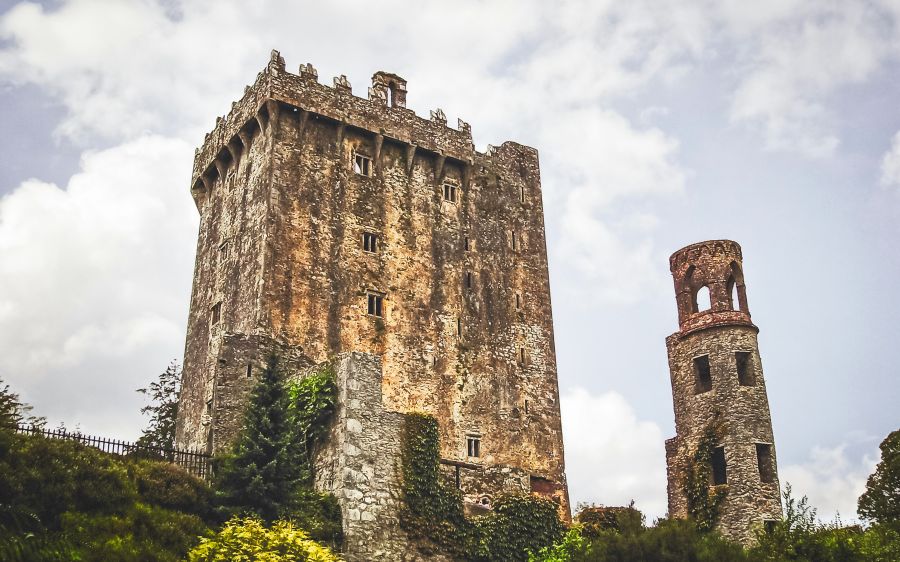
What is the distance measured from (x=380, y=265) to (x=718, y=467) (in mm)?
14402

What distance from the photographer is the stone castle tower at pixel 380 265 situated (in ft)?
118

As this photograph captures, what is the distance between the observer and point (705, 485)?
35.0m

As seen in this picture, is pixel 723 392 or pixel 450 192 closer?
pixel 723 392

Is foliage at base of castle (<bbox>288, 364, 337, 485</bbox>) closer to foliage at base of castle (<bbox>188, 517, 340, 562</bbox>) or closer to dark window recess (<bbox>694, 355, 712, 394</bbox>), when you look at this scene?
foliage at base of castle (<bbox>188, 517, 340, 562</bbox>)

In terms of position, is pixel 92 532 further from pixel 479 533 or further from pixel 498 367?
pixel 498 367

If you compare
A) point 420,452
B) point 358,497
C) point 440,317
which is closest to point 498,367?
point 440,317

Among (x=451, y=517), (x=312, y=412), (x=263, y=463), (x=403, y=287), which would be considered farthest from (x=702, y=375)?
(x=263, y=463)

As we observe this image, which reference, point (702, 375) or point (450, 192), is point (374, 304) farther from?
point (702, 375)

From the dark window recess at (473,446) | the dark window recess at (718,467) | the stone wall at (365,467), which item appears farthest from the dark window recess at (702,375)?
the stone wall at (365,467)

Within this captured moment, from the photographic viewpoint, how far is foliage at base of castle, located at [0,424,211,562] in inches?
829

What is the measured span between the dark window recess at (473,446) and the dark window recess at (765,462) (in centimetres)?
1014

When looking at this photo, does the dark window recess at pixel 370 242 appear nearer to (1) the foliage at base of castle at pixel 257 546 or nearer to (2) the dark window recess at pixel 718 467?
(2) the dark window recess at pixel 718 467

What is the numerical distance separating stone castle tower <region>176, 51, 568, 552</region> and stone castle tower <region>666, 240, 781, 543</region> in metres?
5.38

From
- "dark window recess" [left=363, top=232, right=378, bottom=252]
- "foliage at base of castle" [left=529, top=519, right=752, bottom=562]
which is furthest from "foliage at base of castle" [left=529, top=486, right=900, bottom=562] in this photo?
"dark window recess" [left=363, top=232, right=378, bottom=252]
